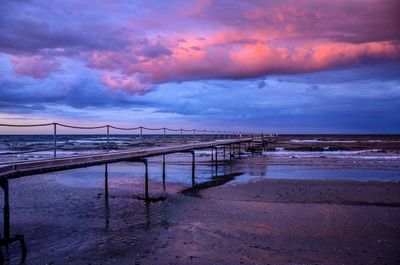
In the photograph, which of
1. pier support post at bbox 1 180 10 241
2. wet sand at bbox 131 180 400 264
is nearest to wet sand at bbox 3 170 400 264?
wet sand at bbox 131 180 400 264

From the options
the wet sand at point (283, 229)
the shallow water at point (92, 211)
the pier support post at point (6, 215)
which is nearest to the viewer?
the wet sand at point (283, 229)

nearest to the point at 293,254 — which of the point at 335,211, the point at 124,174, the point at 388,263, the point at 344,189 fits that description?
the point at 388,263

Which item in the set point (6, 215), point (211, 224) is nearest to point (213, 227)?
point (211, 224)

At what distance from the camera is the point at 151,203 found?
41.3ft

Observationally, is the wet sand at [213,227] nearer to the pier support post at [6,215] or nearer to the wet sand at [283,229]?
the wet sand at [283,229]

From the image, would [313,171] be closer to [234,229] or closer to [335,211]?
[335,211]

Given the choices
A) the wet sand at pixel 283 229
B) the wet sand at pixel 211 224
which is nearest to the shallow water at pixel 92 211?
the wet sand at pixel 211 224

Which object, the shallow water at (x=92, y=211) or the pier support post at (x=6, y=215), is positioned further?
the shallow water at (x=92, y=211)

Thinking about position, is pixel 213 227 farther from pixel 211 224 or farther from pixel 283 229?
pixel 283 229

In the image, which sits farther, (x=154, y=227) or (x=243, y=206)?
(x=243, y=206)

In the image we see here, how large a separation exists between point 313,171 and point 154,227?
608 inches

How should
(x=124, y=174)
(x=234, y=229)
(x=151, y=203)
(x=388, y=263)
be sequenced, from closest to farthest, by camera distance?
(x=388, y=263) → (x=234, y=229) → (x=151, y=203) → (x=124, y=174)

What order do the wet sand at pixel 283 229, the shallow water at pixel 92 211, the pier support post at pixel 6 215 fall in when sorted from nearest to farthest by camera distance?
the wet sand at pixel 283 229, the pier support post at pixel 6 215, the shallow water at pixel 92 211

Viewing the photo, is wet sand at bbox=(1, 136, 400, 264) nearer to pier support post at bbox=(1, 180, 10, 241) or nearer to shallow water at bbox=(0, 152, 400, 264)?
shallow water at bbox=(0, 152, 400, 264)
